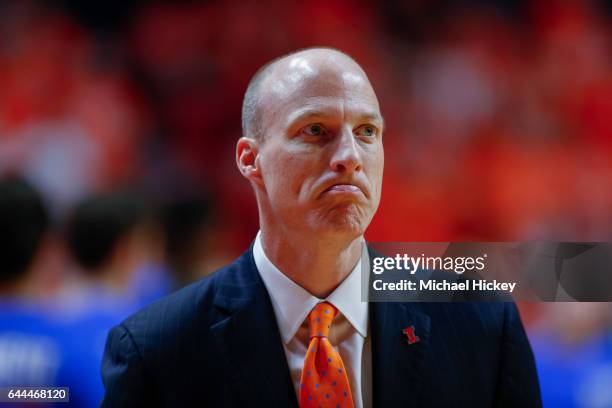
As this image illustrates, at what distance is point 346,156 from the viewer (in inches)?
70.8

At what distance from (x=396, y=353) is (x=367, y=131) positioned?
1.97ft

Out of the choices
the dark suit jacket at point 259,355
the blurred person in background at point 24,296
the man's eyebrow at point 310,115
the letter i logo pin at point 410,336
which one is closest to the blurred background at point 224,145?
the blurred person in background at point 24,296

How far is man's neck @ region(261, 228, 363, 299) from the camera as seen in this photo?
1898mm

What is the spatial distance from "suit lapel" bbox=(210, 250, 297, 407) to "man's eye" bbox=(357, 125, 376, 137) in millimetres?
485

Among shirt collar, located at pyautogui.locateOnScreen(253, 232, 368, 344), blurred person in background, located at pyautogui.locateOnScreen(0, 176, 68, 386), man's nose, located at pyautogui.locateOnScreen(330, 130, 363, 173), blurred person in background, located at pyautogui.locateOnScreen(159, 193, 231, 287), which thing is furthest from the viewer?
blurred person in background, located at pyautogui.locateOnScreen(159, 193, 231, 287)

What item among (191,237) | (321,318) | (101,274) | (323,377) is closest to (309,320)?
(321,318)

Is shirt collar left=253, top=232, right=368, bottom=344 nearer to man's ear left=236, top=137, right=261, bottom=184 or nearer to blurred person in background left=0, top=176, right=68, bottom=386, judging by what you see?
man's ear left=236, top=137, right=261, bottom=184

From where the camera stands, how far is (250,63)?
8.54 feet

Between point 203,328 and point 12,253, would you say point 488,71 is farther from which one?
point 12,253

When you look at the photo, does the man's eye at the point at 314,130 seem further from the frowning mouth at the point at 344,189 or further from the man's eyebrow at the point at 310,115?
the frowning mouth at the point at 344,189

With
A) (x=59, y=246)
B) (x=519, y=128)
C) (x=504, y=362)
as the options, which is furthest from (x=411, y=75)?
(x=59, y=246)

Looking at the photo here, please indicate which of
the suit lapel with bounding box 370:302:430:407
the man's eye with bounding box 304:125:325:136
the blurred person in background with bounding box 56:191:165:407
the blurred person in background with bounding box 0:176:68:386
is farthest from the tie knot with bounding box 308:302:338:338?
the blurred person in background with bounding box 0:176:68:386

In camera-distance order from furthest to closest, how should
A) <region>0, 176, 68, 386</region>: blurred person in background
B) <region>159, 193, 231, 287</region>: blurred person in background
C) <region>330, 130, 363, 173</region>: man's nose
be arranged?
<region>159, 193, 231, 287</region>: blurred person in background
<region>0, 176, 68, 386</region>: blurred person in background
<region>330, 130, 363, 173</region>: man's nose

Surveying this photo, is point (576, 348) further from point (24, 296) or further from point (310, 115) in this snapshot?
point (24, 296)
